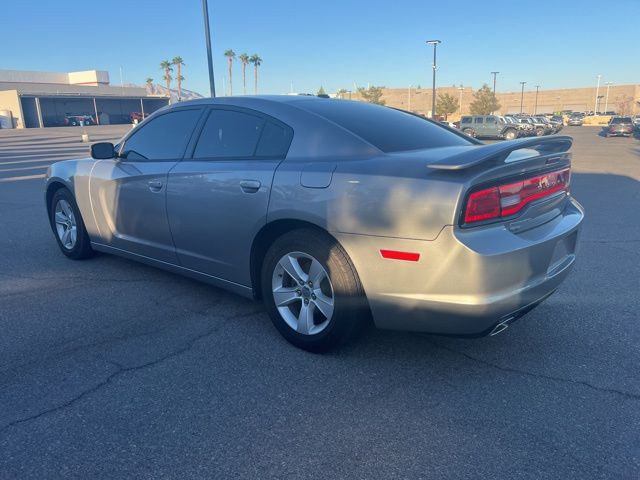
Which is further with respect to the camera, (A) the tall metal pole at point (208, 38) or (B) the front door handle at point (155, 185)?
(A) the tall metal pole at point (208, 38)

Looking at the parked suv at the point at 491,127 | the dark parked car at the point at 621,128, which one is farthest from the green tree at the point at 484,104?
the parked suv at the point at 491,127

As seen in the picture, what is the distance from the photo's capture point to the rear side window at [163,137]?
4176 millimetres

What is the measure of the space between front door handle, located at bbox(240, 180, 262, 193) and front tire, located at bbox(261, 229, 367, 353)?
0.38 meters

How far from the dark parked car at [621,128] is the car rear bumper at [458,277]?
133ft

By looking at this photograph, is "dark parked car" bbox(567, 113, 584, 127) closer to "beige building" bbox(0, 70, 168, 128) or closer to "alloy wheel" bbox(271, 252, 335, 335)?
"beige building" bbox(0, 70, 168, 128)

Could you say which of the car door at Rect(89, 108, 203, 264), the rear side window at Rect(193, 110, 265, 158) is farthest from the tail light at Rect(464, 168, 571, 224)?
the car door at Rect(89, 108, 203, 264)

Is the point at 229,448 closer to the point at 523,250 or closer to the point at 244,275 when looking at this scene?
the point at 244,275

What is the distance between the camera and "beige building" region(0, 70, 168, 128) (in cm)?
5978

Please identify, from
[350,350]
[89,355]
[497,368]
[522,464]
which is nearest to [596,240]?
[497,368]

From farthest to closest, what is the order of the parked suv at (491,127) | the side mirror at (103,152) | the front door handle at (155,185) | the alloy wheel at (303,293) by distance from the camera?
the parked suv at (491,127) → the side mirror at (103,152) → the front door handle at (155,185) → the alloy wheel at (303,293)

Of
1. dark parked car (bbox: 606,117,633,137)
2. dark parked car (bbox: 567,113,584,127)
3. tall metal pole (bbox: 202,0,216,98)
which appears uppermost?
tall metal pole (bbox: 202,0,216,98)

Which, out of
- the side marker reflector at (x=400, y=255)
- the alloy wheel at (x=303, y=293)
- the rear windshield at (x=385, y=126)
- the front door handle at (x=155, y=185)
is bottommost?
the alloy wheel at (x=303, y=293)

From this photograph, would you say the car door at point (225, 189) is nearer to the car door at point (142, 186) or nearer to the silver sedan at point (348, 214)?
the silver sedan at point (348, 214)

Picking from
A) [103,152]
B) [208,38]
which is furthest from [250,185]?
[208,38]
